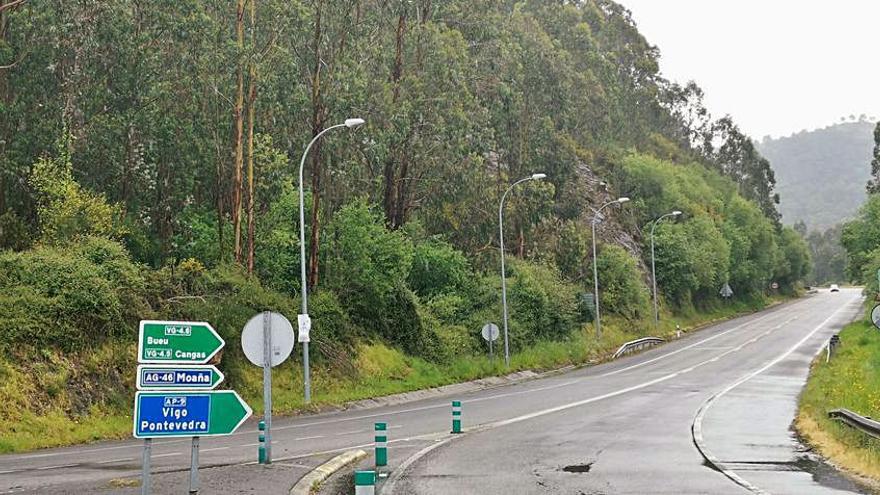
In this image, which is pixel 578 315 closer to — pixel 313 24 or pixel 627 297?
pixel 627 297

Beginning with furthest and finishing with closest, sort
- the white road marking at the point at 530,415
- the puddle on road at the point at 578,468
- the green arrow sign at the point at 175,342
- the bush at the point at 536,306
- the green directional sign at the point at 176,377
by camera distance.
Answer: the bush at the point at 536,306 → the puddle on road at the point at 578,468 → the white road marking at the point at 530,415 → the green arrow sign at the point at 175,342 → the green directional sign at the point at 176,377

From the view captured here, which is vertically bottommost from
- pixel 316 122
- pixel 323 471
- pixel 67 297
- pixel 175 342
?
pixel 323 471

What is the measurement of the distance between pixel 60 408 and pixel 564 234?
4128 centimetres

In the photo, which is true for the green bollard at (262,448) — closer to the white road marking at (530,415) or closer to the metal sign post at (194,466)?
the white road marking at (530,415)

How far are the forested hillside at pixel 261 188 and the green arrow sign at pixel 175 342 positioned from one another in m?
12.4

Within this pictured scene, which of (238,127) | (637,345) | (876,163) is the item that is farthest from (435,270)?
(876,163)

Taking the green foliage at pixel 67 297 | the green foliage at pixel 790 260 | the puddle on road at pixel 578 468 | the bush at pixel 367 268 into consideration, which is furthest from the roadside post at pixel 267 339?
the green foliage at pixel 790 260

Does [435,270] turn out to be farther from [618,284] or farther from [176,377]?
[176,377]

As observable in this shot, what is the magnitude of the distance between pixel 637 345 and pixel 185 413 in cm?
4755

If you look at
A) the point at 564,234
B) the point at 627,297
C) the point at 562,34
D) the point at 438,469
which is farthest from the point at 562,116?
the point at 438,469

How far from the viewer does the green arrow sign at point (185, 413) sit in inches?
360

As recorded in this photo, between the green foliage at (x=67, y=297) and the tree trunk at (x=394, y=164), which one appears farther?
the tree trunk at (x=394, y=164)

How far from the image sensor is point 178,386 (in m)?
9.58

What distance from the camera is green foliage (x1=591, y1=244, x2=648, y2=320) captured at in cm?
6128
